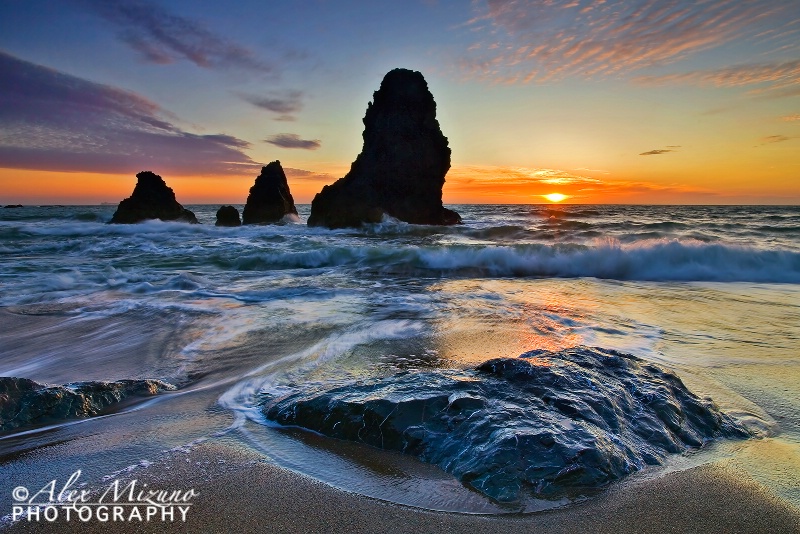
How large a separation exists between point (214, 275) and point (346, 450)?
8.98 meters

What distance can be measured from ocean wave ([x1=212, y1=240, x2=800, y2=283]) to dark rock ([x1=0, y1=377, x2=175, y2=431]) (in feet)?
→ 26.5

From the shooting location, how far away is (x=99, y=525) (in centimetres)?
165

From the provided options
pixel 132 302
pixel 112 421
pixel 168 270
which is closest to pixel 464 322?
pixel 112 421

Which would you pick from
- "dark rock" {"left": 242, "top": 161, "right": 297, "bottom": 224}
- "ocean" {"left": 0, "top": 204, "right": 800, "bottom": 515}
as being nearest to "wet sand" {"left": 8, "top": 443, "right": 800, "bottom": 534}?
"ocean" {"left": 0, "top": 204, "right": 800, "bottom": 515}

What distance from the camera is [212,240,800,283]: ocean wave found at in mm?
9922

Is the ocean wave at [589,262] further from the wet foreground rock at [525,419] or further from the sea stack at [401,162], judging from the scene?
the sea stack at [401,162]

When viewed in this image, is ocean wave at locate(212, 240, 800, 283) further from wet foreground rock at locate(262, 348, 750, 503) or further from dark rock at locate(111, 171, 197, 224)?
dark rock at locate(111, 171, 197, 224)

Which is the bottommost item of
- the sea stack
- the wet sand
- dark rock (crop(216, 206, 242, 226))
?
the wet sand

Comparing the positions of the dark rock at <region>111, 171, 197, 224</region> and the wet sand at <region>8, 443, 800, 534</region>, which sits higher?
the dark rock at <region>111, 171, 197, 224</region>

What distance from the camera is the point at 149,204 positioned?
33031mm

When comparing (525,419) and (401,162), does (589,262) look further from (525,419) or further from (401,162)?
(401,162)

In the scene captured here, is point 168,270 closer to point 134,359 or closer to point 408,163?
point 134,359

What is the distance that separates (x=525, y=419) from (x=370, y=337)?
2589 millimetres

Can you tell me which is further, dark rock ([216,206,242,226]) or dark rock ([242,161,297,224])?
dark rock ([242,161,297,224])
